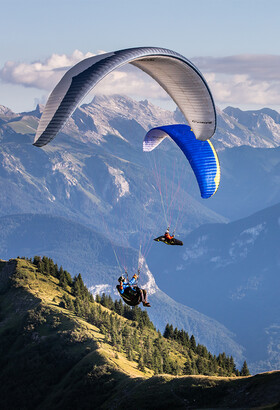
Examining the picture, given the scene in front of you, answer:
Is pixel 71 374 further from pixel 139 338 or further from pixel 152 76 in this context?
pixel 152 76

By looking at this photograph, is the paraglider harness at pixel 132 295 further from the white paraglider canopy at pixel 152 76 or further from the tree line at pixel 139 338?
the tree line at pixel 139 338

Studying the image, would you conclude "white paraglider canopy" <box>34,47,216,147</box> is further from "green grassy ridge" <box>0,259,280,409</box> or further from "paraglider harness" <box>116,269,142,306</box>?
"green grassy ridge" <box>0,259,280,409</box>

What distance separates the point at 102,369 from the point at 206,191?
43.6m

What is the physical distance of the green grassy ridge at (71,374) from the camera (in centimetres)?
8100

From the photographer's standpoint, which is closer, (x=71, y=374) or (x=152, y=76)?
(x=152, y=76)

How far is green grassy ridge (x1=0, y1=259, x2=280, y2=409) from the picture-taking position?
81000 millimetres

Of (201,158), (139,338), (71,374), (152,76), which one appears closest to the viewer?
(152,76)

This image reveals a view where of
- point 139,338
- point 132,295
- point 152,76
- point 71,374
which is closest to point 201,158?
point 152,76

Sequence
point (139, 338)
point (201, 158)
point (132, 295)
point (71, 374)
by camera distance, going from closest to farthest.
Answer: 1. point (132, 295)
2. point (201, 158)
3. point (71, 374)
4. point (139, 338)

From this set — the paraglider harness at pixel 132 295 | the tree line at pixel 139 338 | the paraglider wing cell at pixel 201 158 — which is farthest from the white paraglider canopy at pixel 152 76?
the tree line at pixel 139 338

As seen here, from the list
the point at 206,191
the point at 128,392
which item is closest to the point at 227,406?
the point at 128,392

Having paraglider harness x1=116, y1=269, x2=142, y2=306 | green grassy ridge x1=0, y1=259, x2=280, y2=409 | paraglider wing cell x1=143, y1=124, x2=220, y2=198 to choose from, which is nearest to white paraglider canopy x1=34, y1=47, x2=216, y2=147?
paraglider wing cell x1=143, y1=124, x2=220, y2=198

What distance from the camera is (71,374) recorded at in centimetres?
10462

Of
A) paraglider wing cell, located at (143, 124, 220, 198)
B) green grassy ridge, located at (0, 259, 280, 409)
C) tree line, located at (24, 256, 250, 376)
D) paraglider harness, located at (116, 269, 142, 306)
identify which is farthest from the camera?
tree line, located at (24, 256, 250, 376)
